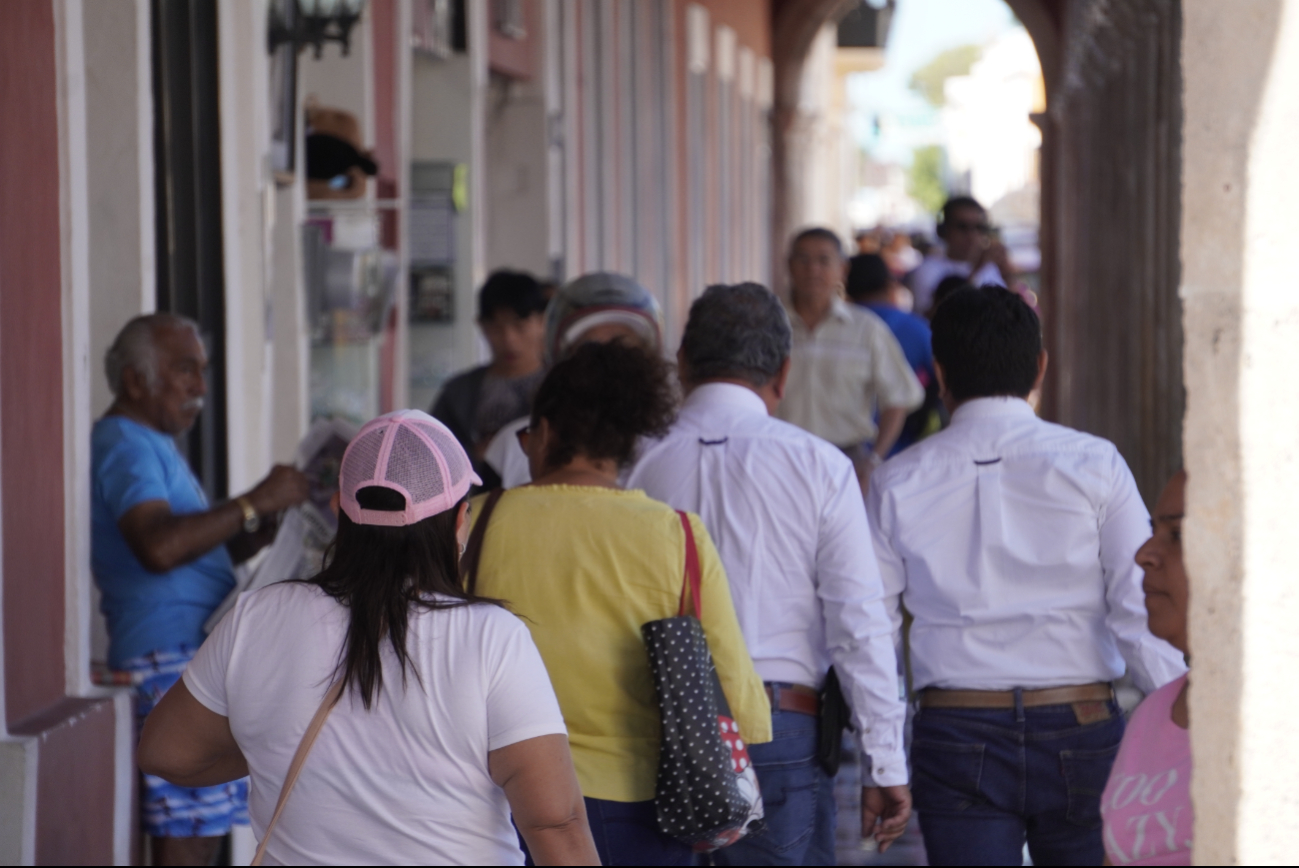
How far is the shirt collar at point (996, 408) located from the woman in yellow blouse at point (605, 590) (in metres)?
0.64

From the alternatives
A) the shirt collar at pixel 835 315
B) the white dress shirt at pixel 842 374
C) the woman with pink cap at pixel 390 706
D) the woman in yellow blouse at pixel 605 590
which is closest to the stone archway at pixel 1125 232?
the white dress shirt at pixel 842 374

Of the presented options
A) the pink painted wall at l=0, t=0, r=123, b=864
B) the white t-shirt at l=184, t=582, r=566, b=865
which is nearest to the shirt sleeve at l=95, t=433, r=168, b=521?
the pink painted wall at l=0, t=0, r=123, b=864

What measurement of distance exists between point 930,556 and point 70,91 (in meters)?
2.28

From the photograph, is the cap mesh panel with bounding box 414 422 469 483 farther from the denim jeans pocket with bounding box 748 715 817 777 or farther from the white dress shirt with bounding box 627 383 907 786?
the denim jeans pocket with bounding box 748 715 817 777

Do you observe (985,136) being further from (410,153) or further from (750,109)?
(410,153)

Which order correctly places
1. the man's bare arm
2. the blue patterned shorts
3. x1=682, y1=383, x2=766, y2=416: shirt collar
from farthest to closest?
1. the blue patterned shorts
2. the man's bare arm
3. x1=682, y1=383, x2=766, y2=416: shirt collar

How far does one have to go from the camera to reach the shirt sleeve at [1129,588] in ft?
9.95

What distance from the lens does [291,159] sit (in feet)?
19.2

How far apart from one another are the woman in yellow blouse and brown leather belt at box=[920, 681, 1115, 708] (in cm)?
41

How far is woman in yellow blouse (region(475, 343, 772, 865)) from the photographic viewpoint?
2838 millimetres

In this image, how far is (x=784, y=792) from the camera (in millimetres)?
3211

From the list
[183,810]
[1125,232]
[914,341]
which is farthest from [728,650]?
[1125,232]

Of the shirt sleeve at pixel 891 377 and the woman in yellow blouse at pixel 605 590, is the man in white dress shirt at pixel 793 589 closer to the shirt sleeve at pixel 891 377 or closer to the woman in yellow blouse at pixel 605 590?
the woman in yellow blouse at pixel 605 590

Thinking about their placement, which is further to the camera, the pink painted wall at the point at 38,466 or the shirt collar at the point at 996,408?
the pink painted wall at the point at 38,466
